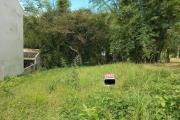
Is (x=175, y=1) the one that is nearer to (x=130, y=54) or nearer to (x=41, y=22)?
(x=130, y=54)

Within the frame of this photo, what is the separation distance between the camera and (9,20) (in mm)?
9742

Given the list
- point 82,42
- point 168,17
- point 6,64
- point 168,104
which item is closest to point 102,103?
point 168,104

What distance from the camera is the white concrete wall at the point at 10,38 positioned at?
28.2 feet

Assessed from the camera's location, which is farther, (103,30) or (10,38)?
(103,30)

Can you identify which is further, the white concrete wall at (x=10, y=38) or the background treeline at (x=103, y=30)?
the background treeline at (x=103, y=30)

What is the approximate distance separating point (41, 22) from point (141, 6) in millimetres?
8360

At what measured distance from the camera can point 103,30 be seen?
15.2 m

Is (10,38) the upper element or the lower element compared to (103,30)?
lower

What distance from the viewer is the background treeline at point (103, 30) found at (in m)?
9.91

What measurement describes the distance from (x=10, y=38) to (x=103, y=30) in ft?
26.1

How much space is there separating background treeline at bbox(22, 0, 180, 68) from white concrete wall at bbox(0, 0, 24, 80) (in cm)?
293

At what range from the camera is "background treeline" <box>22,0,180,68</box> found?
991 cm

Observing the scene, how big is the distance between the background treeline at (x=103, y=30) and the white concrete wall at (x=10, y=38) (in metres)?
2.93

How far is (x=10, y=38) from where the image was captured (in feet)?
32.2
